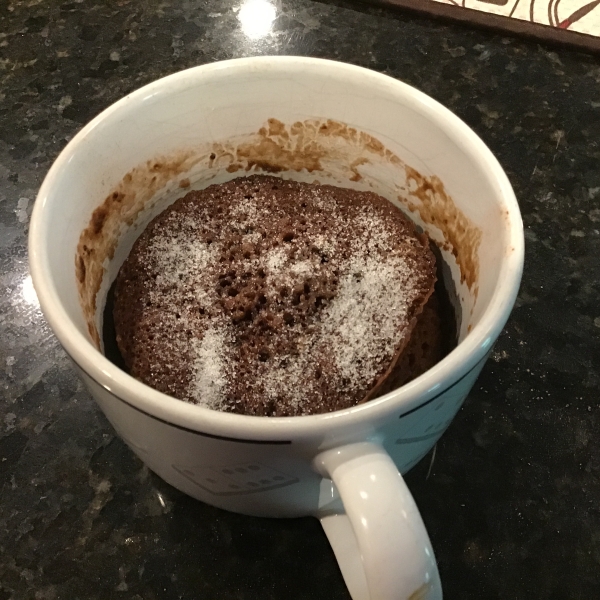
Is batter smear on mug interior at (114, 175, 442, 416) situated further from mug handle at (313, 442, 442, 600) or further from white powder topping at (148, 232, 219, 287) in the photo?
mug handle at (313, 442, 442, 600)

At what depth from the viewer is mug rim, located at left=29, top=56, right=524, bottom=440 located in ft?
1.22

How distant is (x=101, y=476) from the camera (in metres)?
0.64

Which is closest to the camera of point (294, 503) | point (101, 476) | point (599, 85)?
point (294, 503)

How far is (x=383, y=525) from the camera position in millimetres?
352

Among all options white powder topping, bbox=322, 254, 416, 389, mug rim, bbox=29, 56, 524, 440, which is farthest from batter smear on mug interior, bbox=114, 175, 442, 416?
mug rim, bbox=29, 56, 524, 440

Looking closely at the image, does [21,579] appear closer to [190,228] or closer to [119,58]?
[190,228]

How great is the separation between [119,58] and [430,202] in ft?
2.26

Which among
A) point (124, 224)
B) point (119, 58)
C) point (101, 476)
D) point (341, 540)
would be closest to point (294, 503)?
point (341, 540)

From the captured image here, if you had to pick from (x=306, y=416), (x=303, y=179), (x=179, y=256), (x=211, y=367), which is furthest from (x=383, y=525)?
(x=303, y=179)

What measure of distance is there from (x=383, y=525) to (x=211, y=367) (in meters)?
0.25

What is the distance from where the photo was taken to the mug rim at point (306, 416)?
37 cm

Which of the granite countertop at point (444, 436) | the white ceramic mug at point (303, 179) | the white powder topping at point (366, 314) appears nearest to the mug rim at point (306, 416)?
the white ceramic mug at point (303, 179)

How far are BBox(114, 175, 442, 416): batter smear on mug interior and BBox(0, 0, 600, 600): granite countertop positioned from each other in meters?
0.14

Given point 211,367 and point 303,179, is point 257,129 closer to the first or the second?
point 303,179
